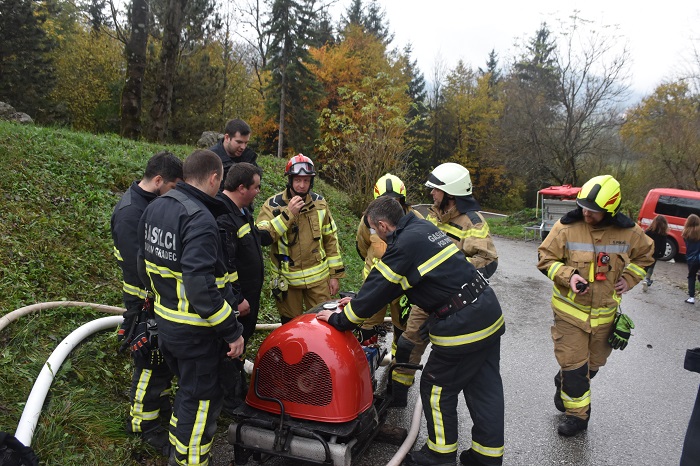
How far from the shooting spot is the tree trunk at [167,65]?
37.9 feet

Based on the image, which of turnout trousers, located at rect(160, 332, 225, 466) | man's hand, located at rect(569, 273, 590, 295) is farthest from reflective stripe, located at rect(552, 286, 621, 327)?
turnout trousers, located at rect(160, 332, 225, 466)

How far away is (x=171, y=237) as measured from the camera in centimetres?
272

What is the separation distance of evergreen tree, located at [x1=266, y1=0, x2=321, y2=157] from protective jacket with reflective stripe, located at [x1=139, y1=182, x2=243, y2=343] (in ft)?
74.5

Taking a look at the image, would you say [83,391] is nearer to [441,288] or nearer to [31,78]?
[441,288]

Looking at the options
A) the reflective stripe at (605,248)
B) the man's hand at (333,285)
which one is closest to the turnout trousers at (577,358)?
the reflective stripe at (605,248)

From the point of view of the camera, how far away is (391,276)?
3020 millimetres

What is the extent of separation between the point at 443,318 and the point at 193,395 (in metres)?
1.60

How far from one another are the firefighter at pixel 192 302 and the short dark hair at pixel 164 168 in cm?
61

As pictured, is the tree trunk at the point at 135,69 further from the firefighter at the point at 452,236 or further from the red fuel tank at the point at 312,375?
the red fuel tank at the point at 312,375

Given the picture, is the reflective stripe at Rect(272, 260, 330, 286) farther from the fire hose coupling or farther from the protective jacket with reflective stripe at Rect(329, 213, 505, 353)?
the fire hose coupling

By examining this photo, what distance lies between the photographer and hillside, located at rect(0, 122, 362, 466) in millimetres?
3086

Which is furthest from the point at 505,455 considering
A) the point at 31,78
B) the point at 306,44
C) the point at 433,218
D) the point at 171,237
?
the point at 306,44

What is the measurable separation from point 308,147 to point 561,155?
1387cm

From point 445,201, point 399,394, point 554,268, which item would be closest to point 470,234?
point 445,201
